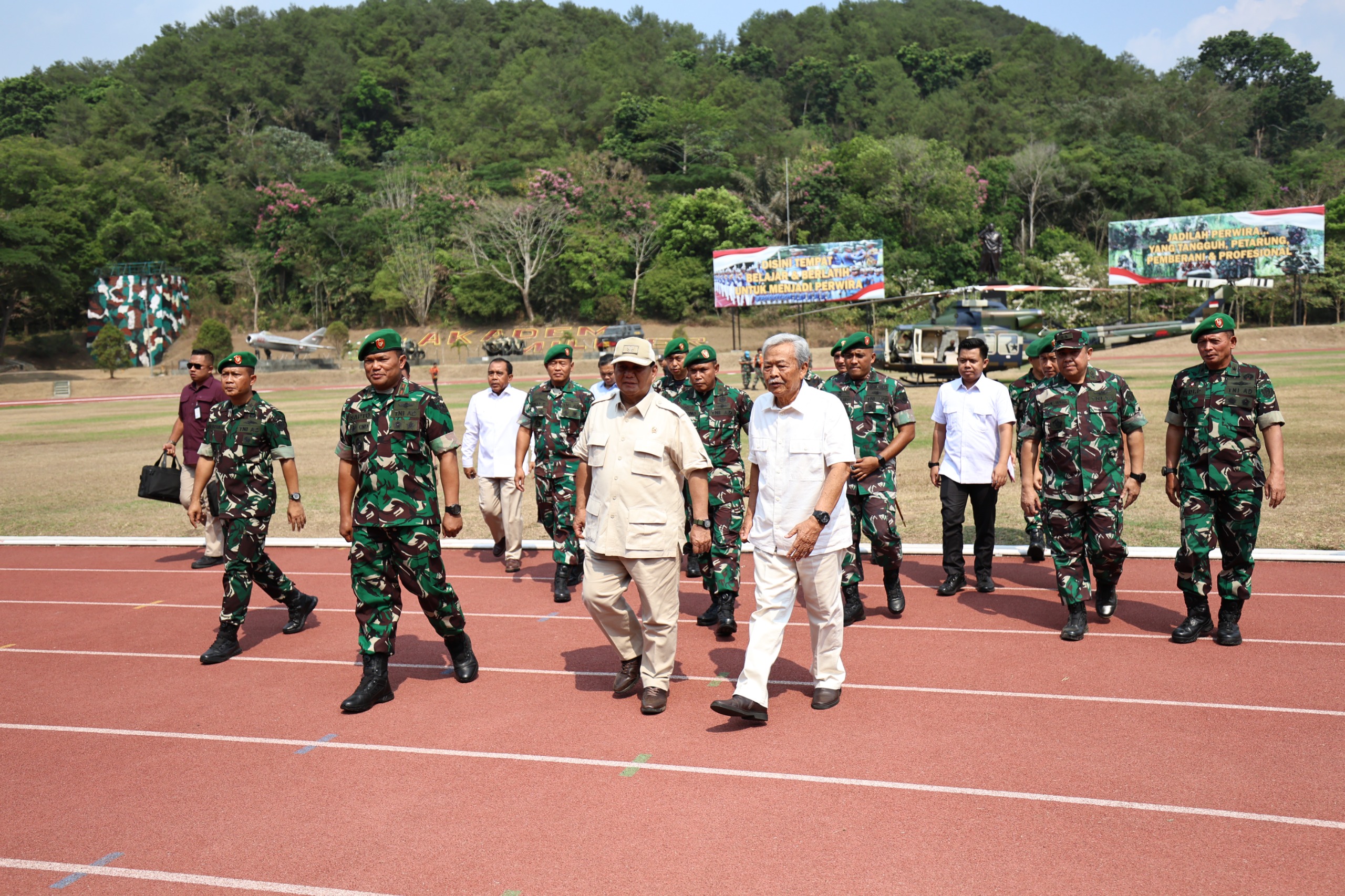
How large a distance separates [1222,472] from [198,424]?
27.7ft

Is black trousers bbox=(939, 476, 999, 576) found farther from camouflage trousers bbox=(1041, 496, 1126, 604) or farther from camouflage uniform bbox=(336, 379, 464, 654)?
camouflage uniform bbox=(336, 379, 464, 654)

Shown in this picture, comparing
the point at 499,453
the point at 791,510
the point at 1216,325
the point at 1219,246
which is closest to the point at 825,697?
the point at 791,510

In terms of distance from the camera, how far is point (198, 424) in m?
9.11

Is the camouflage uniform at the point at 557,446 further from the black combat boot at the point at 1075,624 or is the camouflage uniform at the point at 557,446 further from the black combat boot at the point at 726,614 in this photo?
the black combat boot at the point at 1075,624

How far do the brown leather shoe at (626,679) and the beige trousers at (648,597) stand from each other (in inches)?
9.5

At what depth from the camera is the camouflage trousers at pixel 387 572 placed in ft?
17.5

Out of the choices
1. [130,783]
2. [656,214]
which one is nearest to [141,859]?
[130,783]

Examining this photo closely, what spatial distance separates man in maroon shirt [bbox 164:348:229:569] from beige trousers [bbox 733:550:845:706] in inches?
235

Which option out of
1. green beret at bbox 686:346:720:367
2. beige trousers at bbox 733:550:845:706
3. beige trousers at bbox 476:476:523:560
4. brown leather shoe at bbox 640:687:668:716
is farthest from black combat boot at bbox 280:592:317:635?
beige trousers at bbox 733:550:845:706

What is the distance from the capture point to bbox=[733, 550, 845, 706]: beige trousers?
480cm

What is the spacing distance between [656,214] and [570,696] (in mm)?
62189

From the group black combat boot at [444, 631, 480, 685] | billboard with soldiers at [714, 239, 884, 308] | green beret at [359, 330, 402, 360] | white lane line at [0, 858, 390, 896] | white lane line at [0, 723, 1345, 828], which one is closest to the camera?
white lane line at [0, 858, 390, 896]

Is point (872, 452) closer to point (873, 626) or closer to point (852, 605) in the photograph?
point (852, 605)

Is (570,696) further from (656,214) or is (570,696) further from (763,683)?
(656,214)
